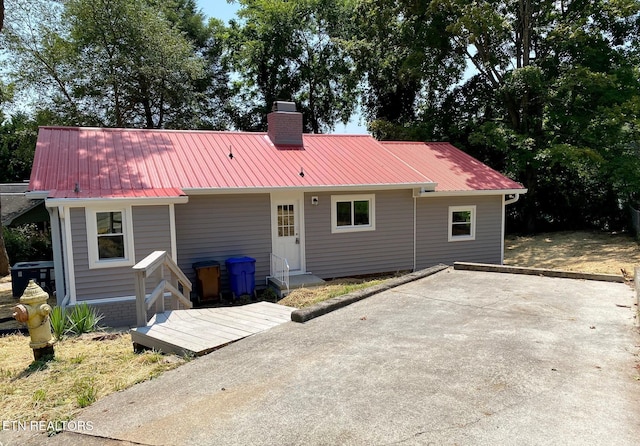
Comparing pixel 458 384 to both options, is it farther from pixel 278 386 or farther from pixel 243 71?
pixel 243 71

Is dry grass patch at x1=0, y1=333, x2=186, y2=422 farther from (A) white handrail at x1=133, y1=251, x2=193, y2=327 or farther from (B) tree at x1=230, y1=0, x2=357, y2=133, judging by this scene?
(B) tree at x1=230, y1=0, x2=357, y2=133

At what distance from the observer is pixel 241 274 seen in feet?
33.4

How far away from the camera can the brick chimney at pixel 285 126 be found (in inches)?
521

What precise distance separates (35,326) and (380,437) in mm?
3792

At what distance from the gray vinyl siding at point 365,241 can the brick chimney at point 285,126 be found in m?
2.68

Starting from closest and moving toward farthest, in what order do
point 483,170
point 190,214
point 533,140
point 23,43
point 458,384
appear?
point 458,384
point 190,214
point 483,170
point 533,140
point 23,43

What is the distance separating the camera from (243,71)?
26.5 m

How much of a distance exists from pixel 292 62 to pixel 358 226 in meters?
17.1

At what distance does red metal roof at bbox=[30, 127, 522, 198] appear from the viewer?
9.65 metres

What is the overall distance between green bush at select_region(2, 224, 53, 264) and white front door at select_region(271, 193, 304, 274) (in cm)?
1201

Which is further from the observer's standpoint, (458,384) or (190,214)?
(190,214)

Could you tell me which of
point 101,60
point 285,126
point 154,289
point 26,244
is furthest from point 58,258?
point 101,60

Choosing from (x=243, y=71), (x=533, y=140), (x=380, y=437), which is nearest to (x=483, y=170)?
(x=533, y=140)

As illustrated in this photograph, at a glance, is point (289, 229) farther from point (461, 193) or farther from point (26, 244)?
point (26, 244)
